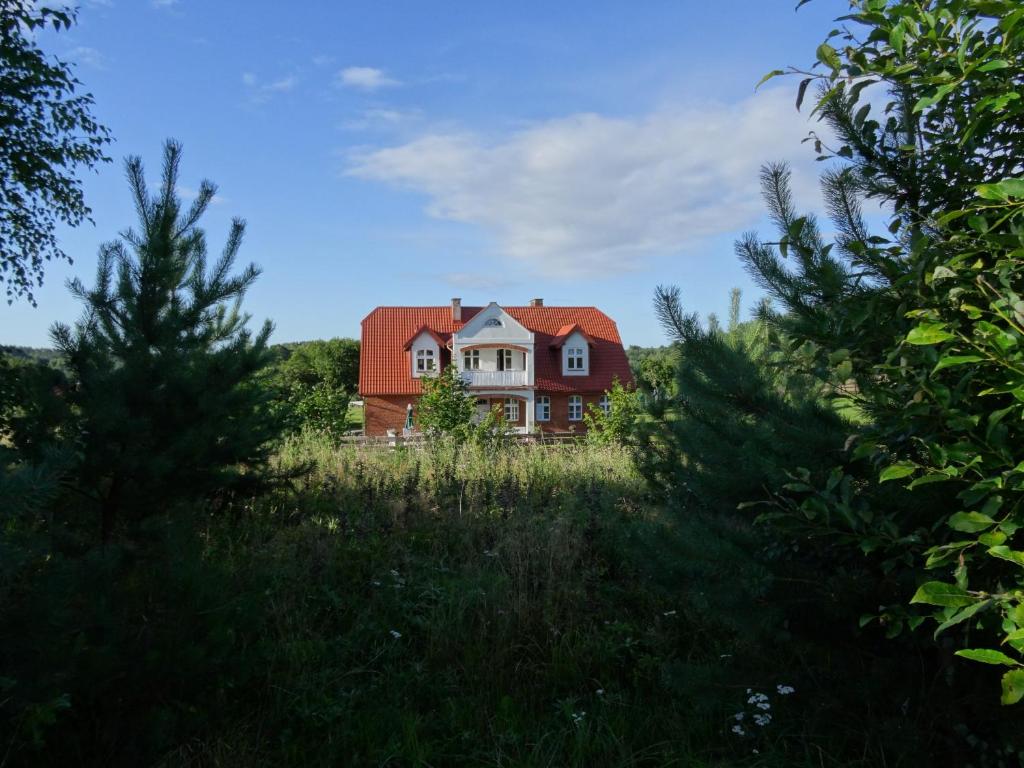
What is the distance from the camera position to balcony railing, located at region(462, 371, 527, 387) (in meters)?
31.0

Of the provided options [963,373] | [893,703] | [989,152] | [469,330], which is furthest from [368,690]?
[469,330]

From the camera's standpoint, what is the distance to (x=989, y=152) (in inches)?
87.5

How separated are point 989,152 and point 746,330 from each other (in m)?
2.15

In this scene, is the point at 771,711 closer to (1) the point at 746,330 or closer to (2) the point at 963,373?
(2) the point at 963,373

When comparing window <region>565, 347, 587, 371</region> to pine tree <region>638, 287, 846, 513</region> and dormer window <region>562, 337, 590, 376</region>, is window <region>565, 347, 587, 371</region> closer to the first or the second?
dormer window <region>562, 337, 590, 376</region>

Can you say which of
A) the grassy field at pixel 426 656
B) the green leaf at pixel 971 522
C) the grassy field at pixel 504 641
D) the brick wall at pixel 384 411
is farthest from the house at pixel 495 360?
the green leaf at pixel 971 522

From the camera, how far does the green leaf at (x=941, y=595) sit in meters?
1.59

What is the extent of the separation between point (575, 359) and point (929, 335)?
3063 cm

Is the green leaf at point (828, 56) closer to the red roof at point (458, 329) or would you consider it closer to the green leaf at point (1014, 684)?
the green leaf at point (1014, 684)

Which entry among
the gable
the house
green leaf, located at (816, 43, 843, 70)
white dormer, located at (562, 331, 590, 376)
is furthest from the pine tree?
white dormer, located at (562, 331, 590, 376)

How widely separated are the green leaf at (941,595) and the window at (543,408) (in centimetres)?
3058

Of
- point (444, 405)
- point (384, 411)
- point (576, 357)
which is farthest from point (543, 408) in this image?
point (444, 405)

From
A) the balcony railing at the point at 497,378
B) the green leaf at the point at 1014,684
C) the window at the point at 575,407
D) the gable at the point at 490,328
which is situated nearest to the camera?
the green leaf at the point at 1014,684

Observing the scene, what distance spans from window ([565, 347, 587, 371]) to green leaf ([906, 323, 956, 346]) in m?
30.4
